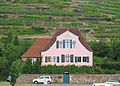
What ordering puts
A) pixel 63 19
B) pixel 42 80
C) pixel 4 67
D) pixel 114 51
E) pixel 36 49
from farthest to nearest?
pixel 63 19 < pixel 114 51 < pixel 36 49 < pixel 4 67 < pixel 42 80

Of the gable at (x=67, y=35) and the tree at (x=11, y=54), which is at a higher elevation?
the gable at (x=67, y=35)

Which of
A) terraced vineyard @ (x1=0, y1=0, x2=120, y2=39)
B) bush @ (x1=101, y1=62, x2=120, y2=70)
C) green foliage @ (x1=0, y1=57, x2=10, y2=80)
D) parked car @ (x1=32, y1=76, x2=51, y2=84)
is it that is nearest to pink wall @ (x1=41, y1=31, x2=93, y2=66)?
bush @ (x1=101, y1=62, x2=120, y2=70)

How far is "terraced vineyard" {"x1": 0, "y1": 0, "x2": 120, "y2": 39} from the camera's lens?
8131cm

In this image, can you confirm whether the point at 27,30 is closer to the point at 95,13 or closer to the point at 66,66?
the point at 95,13

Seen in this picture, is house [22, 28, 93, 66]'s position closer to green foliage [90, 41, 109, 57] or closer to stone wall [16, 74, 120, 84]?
stone wall [16, 74, 120, 84]

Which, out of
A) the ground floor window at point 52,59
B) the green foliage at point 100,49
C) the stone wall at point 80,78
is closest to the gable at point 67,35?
the ground floor window at point 52,59

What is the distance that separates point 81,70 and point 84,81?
3541mm

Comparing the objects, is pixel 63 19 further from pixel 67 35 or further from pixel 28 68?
pixel 28 68

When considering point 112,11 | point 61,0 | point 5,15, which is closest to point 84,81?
point 5,15

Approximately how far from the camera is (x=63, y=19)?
313 ft

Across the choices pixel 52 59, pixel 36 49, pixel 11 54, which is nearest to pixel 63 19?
pixel 36 49

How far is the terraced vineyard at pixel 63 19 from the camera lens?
3201 inches

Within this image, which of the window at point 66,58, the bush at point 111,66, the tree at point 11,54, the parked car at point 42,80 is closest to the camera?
the parked car at point 42,80

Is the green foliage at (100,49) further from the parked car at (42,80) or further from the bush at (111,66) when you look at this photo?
the parked car at (42,80)
